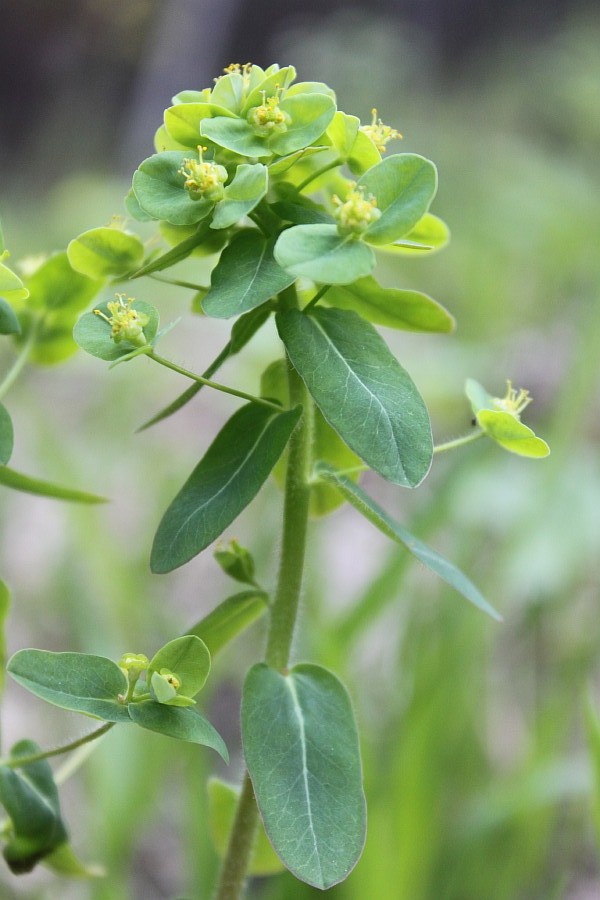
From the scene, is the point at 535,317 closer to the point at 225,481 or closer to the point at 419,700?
the point at 419,700

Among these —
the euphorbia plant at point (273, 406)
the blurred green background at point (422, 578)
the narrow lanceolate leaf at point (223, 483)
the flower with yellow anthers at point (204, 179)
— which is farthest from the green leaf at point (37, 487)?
the blurred green background at point (422, 578)

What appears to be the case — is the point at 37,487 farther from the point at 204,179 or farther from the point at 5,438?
the point at 204,179

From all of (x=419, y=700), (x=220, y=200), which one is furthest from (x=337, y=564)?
(x=220, y=200)

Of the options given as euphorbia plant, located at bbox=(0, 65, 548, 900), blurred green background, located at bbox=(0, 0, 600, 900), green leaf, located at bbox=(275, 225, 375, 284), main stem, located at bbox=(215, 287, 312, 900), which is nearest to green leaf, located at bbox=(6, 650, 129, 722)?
euphorbia plant, located at bbox=(0, 65, 548, 900)

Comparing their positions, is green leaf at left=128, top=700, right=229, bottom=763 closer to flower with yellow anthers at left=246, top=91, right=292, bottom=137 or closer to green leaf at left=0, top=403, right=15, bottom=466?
green leaf at left=0, top=403, right=15, bottom=466

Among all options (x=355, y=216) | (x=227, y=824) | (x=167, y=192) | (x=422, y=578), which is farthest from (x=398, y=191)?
(x=422, y=578)

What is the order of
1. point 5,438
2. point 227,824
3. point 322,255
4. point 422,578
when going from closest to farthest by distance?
point 322,255 → point 5,438 → point 227,824 → point 422,578
